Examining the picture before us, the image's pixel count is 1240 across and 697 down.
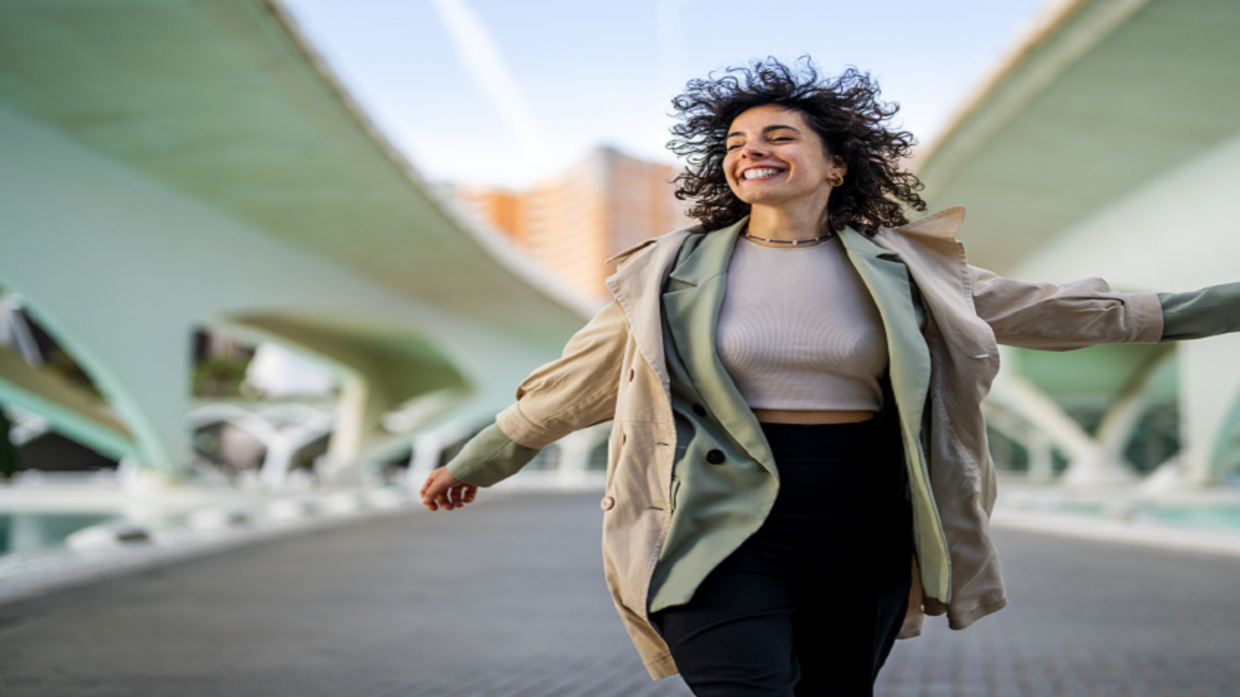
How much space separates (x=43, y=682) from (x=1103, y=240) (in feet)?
73.8

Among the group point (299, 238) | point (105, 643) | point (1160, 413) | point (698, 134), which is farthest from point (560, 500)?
point (1160, 413)

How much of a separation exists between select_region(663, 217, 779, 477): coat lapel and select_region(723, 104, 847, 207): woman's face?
0.14m

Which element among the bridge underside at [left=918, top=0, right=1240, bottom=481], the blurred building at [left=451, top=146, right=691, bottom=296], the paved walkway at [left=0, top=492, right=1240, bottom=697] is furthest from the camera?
the blurred building at [left=451, top=146, right=691, bottom=296]

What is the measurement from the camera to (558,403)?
263 centimetres

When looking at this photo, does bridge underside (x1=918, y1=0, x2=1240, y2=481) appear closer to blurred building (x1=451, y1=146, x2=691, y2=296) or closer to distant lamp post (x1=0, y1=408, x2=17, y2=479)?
distant lamp post (x1=0, y1=408, x2=17, y2=479)

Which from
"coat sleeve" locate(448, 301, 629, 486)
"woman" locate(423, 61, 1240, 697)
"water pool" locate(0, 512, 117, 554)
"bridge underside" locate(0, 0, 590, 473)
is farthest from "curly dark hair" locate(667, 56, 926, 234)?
"bridge underside" locate(0, 0, 590, 473)

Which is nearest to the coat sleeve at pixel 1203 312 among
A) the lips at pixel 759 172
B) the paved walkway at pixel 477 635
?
the lips at pixel 759 172

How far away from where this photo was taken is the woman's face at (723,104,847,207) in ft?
8.27

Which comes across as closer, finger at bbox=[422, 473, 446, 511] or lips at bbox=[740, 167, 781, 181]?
lips at bbox=[740, 167, 781, 181]

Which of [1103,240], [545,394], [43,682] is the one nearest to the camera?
[545,394]

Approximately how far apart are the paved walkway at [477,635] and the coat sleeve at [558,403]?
2.30 meters

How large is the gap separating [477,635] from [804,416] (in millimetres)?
4387

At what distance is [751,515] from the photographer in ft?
7.42

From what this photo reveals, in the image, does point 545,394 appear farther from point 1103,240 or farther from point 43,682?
point 1103,240
